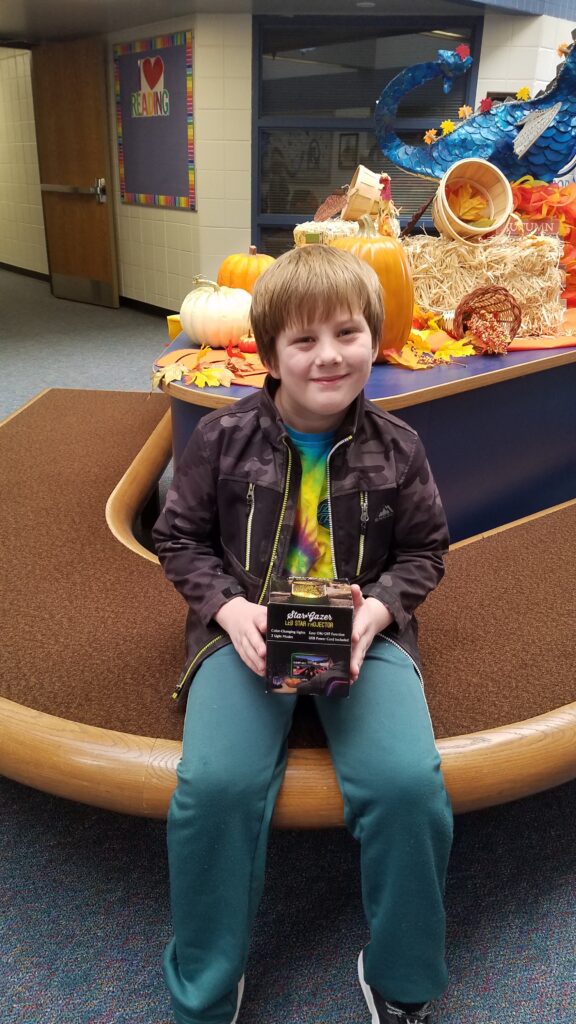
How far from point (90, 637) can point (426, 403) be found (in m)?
0.99

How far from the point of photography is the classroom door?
575 centimetres

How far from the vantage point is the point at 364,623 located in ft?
3.42

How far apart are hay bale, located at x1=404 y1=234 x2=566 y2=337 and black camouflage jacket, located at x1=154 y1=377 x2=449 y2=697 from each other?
1.33m

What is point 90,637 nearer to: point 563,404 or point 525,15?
point 563,404

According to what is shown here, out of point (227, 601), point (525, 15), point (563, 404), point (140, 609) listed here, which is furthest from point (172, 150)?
point (227, 601)

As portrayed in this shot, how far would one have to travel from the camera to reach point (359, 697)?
1.06 m

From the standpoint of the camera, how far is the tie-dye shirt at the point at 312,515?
113 cm

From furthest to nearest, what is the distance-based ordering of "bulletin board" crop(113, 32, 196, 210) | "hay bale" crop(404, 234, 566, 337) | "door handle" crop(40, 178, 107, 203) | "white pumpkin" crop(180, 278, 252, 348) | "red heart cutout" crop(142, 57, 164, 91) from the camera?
"door handle" crop(40, 178, 107, 203) < "red heart cutout" crop(142, 57, 164, 91) < "bulletin board" crop(113, 32, 196, 210) < "hay bale" crop(404, 234, 566, 337) < "white pumpkin" crop(180, 278, 252, 348)

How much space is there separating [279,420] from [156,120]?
518 cm

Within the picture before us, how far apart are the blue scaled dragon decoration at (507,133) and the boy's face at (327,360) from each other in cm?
190

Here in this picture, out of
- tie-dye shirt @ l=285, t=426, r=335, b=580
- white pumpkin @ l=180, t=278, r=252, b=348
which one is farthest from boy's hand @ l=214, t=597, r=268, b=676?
white pumpkin @ l=180, t=278, r=252, b=348

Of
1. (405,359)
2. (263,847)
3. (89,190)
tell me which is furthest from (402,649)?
(89,190)

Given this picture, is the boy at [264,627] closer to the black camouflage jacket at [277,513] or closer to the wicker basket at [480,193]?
the black camouflage jacket at [277,513]

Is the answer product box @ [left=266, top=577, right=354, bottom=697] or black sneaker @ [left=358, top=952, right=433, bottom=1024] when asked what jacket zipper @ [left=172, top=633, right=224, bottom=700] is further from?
black sneaker @ [left=358, top=952, right=433, bottom=1024]
